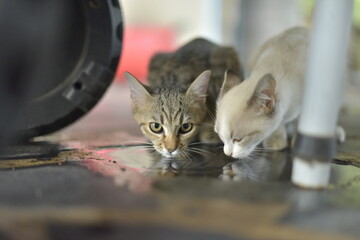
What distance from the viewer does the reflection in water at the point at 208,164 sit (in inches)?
39.7

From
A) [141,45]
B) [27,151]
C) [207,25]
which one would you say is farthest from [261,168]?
[141,45]

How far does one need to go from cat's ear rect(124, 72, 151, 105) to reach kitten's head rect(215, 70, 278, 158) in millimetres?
273

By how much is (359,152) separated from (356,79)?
280 cm

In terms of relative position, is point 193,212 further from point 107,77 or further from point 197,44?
point 197,44

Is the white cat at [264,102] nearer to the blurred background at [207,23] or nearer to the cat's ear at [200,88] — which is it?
the cat's ear at [200,88]

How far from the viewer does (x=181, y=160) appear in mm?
1163

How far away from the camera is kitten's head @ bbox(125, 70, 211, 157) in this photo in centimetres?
123

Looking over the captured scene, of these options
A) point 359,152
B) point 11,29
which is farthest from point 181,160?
point 11,29

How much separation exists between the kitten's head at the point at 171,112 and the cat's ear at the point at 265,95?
0.25 m

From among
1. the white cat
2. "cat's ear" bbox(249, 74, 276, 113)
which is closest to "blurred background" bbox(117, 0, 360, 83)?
the white cat

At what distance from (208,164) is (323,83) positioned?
16.3 inches

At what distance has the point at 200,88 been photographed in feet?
4.25

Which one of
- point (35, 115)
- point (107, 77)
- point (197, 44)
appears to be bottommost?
point (35, 115)

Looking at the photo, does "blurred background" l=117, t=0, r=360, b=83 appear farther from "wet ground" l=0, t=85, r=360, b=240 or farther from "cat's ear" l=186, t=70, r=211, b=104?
"wet ground" l=0, t=85, r=360, b=240
